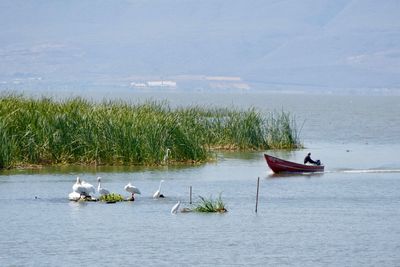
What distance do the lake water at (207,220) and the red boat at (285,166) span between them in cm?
42

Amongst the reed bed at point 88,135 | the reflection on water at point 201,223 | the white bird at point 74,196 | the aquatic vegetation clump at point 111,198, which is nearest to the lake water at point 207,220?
the reflection on water at point 201,223

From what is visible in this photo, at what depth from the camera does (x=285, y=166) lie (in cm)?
4597

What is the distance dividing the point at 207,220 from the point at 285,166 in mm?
13181

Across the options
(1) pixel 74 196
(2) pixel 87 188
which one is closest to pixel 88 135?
(1) pixel 74 196

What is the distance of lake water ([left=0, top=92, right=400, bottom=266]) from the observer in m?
28.2

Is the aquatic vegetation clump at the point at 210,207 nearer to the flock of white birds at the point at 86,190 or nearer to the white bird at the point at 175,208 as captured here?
the white bird at the point at 175,208

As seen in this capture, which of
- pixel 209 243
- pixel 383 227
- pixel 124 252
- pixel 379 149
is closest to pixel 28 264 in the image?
pixel 124 252

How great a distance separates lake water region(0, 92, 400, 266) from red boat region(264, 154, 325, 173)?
0.42 m

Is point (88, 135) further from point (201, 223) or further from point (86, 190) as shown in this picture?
point (201, 223)

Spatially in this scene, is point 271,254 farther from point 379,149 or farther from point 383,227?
point 379,149

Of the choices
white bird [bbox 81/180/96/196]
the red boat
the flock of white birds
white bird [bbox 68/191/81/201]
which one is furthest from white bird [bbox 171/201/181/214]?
the red boat

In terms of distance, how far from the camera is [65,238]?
30297 mm

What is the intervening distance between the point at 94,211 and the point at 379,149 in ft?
106

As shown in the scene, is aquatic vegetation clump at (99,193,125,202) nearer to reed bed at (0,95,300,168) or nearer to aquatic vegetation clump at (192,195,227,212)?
aquatic vegetation clump at (192,195,227,212)
